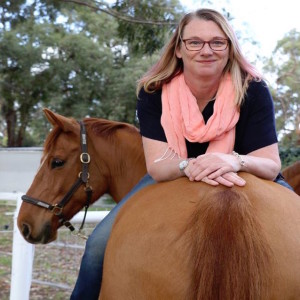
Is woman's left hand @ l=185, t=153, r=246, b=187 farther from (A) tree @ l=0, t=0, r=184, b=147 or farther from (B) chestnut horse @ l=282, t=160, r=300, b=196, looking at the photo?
(A) tree @ l=0, t=0, r=184, b=147

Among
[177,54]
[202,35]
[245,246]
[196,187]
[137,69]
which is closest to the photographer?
[245,246]

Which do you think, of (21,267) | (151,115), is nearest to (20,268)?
(21,267)

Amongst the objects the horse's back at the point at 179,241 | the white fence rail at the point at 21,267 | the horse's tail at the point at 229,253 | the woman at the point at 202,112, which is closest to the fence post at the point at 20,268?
the white fence rail at the point at 21,267

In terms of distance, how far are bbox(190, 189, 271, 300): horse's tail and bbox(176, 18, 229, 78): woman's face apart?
0.86 m

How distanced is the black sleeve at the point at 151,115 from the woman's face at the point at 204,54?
244mm

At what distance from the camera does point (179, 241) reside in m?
1.80

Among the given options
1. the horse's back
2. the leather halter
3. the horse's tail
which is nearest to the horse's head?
the leather halter

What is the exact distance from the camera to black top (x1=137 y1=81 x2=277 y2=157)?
2.44m

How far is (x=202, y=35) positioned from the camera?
94.7 inches

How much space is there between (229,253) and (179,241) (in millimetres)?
189

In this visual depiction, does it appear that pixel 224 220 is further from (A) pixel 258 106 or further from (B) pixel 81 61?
(B) pixel 81 61

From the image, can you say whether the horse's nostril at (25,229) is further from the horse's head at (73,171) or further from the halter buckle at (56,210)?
the halter buckle at (56,210)

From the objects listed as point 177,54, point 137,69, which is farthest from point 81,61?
point 177,54

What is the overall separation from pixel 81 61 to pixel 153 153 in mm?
23138
